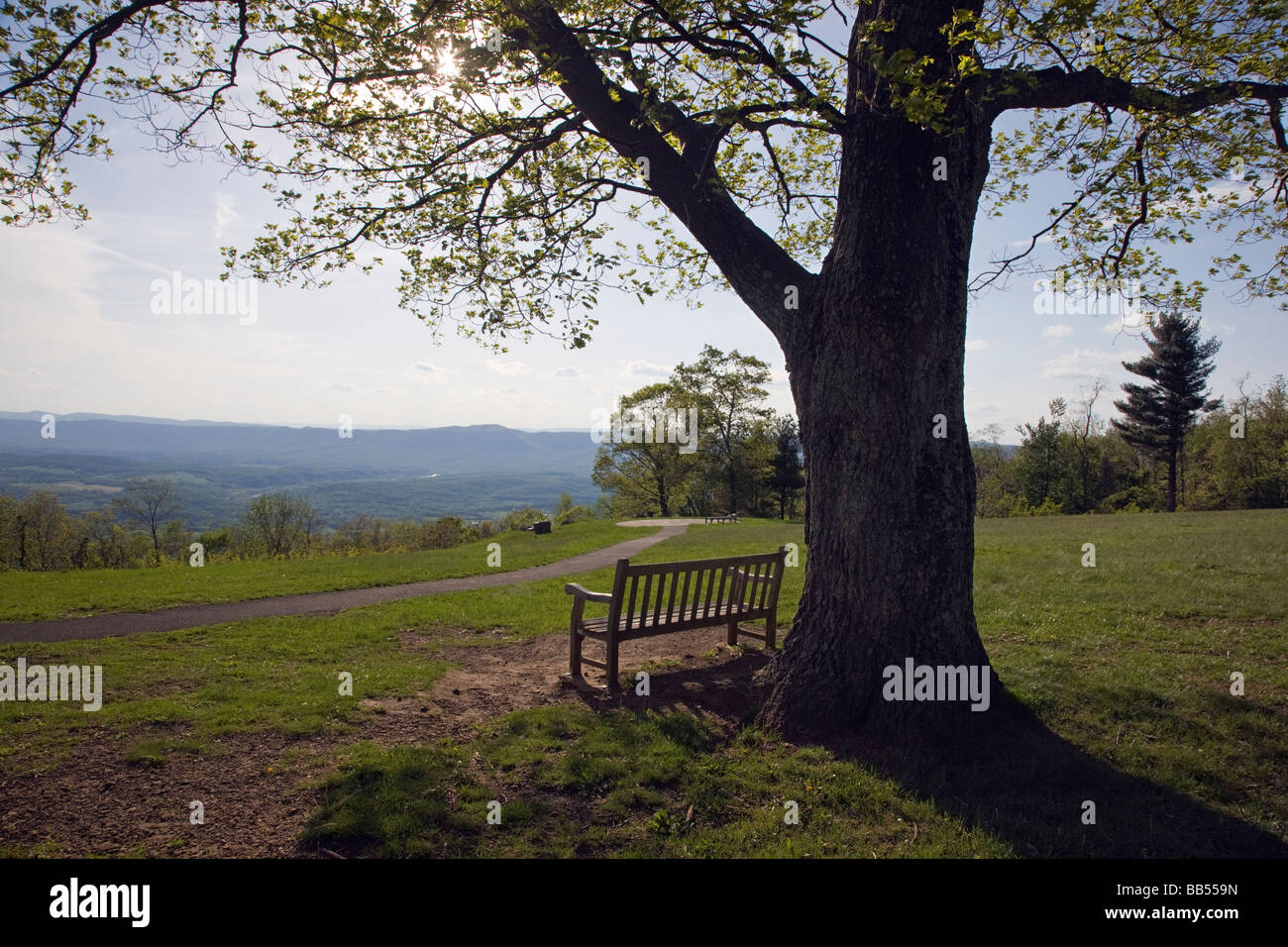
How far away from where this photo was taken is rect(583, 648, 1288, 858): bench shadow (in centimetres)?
355

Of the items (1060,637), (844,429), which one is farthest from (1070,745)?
(1060,637)

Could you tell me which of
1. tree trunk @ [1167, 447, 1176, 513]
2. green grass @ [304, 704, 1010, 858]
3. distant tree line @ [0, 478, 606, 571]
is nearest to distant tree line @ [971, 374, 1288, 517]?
tree trunk @ [1167, 447, 1176, 513]

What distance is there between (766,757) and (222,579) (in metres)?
13.8

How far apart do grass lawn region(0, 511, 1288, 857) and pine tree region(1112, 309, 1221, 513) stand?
1731 inches

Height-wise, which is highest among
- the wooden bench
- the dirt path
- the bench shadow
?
the wooden bench

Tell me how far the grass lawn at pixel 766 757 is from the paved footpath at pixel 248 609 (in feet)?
4.07

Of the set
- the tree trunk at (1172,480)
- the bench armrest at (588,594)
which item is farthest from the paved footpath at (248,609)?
the tree trunk at (1172,480)

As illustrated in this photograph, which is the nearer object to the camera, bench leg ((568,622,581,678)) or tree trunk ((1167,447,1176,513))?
bench leg ((568,622,581,678))

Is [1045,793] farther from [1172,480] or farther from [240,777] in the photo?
[1172,480]

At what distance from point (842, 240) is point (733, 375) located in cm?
4459

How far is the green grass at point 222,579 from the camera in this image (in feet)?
36.2

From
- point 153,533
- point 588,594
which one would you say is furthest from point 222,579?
point 153,533

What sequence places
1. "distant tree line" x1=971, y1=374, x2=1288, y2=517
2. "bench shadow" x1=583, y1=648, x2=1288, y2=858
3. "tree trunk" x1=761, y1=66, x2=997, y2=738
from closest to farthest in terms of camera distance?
1. "bench shadow" x1=583, y1=648, x2=1288, y2=858
2. "tree trunk" x1=761, y1=66, x2=997, y2=738
3. "distant tree line" x1=971, y1=374, x2=1288, y2=517

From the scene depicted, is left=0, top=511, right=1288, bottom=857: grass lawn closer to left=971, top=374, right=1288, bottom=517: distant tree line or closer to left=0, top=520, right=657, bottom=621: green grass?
left=0, top=520, right=657, bottom=621: green grass
